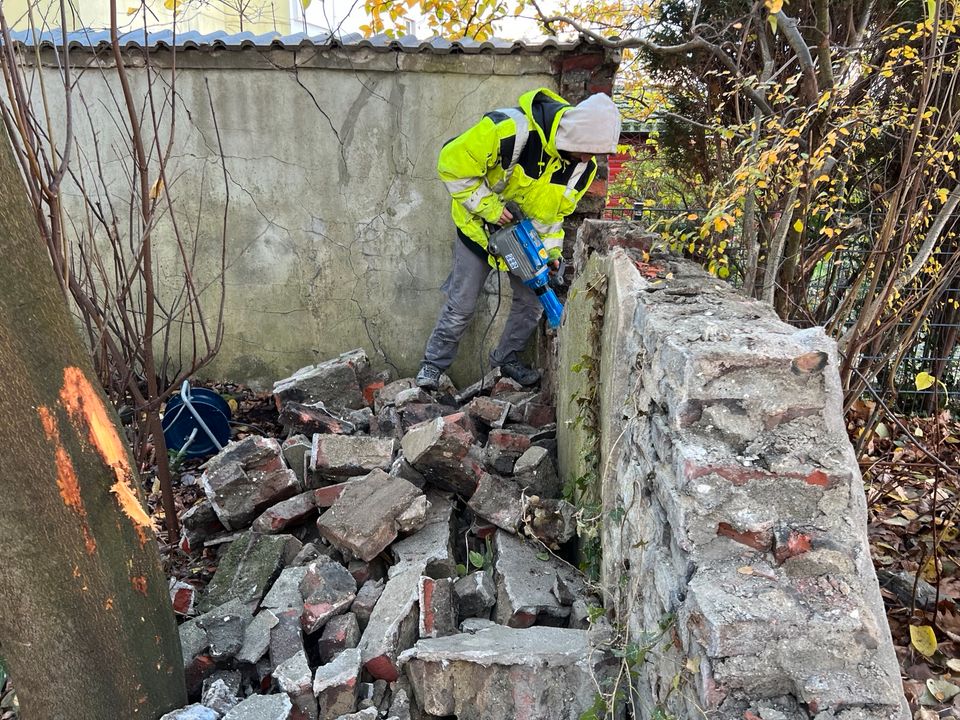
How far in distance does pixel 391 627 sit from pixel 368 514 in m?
0.63

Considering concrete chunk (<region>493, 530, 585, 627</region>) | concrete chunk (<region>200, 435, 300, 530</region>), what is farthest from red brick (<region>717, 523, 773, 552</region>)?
concrete chunk (<region>200, 435, 300, 530</region>)

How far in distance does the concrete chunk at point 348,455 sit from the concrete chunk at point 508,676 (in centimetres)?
125

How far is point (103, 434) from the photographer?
1940 millimetres

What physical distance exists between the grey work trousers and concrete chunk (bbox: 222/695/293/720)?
120 inches

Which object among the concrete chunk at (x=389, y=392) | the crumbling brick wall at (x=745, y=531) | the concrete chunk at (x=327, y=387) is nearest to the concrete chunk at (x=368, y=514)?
the crumbling brick wall at (x=745, y=531)

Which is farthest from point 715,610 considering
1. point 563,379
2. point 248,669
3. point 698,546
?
point 563,379

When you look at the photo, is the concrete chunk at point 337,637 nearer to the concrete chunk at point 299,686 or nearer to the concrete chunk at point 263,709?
the concrete chunk at point 299,686

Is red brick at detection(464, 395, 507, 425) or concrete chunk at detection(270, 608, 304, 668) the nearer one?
concrete chunk at detection(270, 608, 304, 668)

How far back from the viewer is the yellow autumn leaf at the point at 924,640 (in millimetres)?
2738

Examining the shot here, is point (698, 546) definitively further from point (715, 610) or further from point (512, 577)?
point (512, 577)

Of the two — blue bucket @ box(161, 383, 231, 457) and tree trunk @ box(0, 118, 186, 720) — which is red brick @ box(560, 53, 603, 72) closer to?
blue bucket @ box(161, 383, 231, 457)

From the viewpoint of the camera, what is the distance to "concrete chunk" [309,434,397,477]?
3459 millimetres

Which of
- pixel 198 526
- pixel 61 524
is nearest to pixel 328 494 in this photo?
pixel 198 526

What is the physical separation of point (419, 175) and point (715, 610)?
4.28 metres
